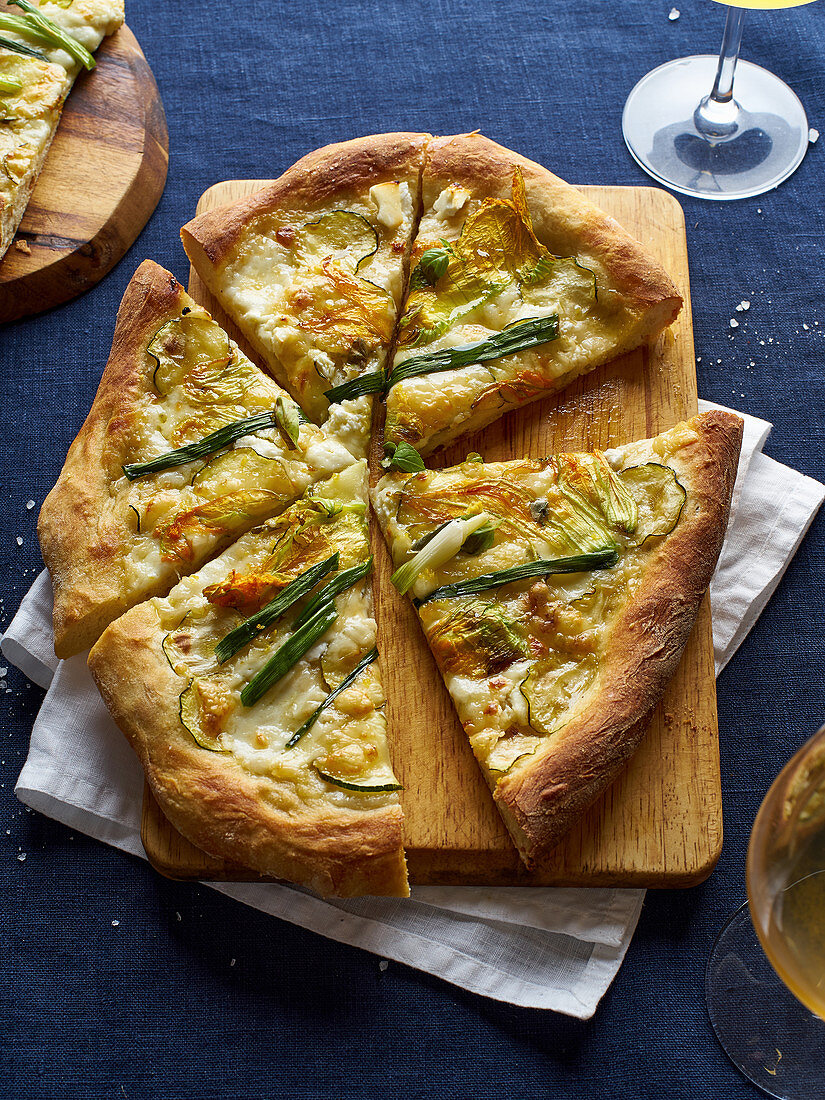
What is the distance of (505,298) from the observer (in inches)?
195

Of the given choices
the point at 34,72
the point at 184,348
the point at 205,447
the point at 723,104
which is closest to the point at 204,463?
the point at 205,447

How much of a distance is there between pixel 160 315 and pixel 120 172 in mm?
1227

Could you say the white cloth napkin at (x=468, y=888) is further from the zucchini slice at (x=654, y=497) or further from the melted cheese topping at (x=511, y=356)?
the melted cheese topping at (x=511, y=356)

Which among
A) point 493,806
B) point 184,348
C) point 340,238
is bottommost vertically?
point 493,806

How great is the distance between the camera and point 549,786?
13.2 ft

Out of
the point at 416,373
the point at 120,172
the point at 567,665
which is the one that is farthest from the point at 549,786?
the point at 120,172

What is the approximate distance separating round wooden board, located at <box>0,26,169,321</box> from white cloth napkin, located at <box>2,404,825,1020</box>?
1.70 meters

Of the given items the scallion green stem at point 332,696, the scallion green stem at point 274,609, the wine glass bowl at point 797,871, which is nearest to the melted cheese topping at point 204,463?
the scallion green stem at point 274,609

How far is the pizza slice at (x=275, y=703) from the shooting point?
399 centimetres

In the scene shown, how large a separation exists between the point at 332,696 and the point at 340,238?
227 centimetres

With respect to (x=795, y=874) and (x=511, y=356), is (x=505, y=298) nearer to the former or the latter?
(x=511, y=356)

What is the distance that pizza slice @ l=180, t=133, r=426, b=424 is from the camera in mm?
4938

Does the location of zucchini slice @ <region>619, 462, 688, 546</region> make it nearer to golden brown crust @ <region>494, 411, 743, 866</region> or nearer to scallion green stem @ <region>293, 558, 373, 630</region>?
golden brown crust @ <region>494, 411, 743, 866</region>

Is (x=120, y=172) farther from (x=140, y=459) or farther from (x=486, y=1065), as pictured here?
(x=486, y=1065)
